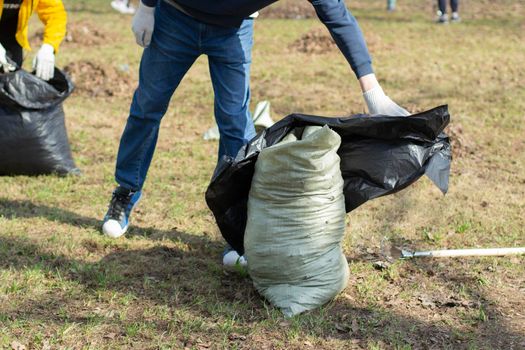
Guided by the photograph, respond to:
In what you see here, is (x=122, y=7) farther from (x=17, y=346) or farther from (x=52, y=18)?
(x=17, y=346)

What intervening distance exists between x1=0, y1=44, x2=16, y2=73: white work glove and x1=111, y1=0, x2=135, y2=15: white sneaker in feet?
30.3

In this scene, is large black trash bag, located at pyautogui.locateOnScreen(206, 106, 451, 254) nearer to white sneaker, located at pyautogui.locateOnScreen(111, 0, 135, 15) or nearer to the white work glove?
the white work glove

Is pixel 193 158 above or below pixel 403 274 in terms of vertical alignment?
below

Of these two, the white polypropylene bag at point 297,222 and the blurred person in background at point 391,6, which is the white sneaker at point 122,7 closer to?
the blurred person in background at point 391,6

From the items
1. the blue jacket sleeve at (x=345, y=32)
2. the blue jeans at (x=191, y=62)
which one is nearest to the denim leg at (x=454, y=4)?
the blue jeans at (x=191, y=62)

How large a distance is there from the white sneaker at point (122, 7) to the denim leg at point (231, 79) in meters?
10.5

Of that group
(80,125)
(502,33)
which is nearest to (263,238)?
(80,125)

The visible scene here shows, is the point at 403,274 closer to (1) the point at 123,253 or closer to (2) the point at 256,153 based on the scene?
(2) the point at 256,153

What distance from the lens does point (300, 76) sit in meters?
8.51

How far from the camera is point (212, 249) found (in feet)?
12.9

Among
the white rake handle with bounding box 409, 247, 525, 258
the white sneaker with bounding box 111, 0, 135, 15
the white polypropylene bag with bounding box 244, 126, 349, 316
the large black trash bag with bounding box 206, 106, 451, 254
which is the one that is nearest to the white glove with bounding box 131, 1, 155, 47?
the large black trash bag with bounding box 206, 106, 451, 254

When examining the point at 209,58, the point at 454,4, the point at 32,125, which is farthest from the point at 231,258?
the point at 454,4

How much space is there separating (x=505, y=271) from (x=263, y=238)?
1.31 metres

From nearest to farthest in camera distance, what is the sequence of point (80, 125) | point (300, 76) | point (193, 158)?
point (193, 158)
point (80, 125)
point (300, 76)
